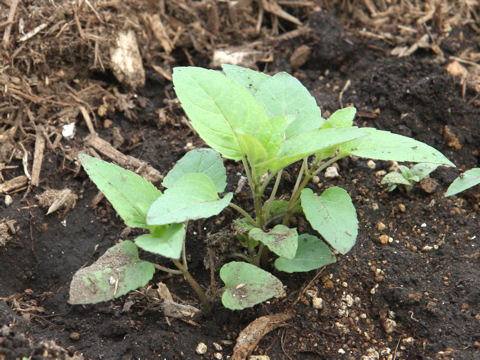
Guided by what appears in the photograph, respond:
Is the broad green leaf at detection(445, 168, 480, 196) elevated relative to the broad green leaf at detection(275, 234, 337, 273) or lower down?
elevated

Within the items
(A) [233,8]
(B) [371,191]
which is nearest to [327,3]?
(A) [233,8]

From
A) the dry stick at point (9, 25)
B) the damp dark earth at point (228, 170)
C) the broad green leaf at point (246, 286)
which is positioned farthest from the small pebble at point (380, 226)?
the dry stick at point (9, 25)

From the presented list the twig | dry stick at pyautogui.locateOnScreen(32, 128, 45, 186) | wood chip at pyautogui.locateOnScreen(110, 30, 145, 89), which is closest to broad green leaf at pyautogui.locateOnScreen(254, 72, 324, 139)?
the twig

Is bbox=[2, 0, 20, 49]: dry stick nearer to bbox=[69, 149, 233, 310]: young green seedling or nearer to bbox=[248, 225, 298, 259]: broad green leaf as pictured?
bbox=[69, 149, 233, 310]: young green seedling

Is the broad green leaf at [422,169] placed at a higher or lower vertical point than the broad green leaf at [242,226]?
lower

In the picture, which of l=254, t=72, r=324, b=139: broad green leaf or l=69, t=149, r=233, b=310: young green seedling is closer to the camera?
l=69, t=149, r=233, b=310: young green seedling

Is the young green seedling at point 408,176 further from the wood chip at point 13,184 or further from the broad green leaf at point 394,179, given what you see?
the wood chip at point 13,184
